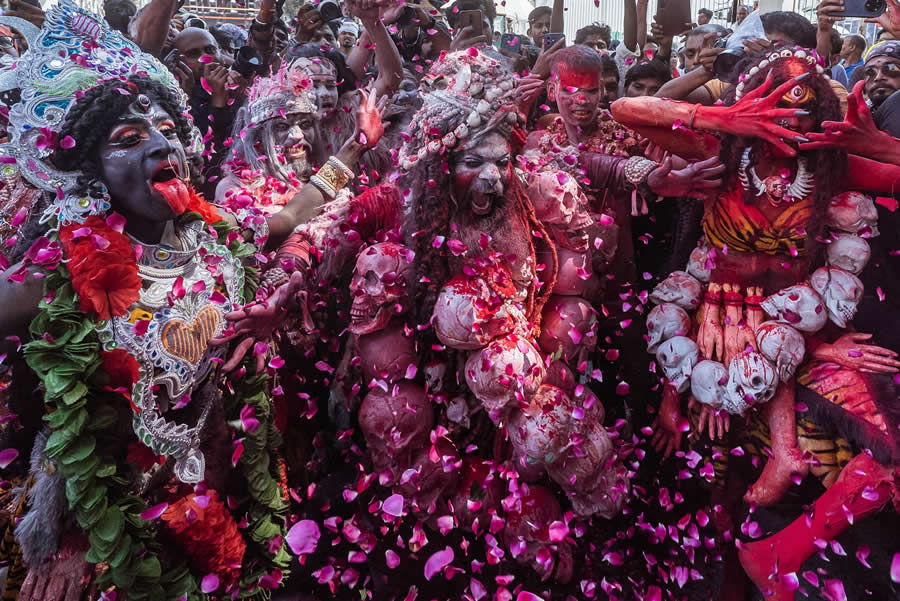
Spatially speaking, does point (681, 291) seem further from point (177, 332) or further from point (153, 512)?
point (153, 512)

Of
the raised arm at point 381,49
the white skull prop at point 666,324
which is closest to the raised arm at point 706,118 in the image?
the white skull prop at point 666,324

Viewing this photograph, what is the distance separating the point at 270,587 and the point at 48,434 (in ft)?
3.30

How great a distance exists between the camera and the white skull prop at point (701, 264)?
8.18 feet

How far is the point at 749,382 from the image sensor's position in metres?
A: 2.25

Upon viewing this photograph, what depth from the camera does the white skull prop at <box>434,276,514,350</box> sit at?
2.10 meters

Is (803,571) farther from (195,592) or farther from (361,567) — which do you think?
(195,592)

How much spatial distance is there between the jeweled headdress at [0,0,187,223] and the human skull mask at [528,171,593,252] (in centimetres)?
140

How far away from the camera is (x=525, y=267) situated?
2232 millimetres

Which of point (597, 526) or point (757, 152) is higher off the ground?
point (757, 152)

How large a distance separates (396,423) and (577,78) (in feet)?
5.84

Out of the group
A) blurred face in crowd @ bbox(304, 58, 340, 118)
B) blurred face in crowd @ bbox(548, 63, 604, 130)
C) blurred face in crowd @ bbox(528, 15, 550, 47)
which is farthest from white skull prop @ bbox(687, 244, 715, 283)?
blurred face in crowd @ bbox(528, 15, 550, 47)

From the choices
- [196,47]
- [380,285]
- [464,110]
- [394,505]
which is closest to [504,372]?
[380,285]

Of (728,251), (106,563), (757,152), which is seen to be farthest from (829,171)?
(106,563)

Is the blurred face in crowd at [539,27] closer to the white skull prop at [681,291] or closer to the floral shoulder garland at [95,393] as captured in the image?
the white skull prop at [681,291]
